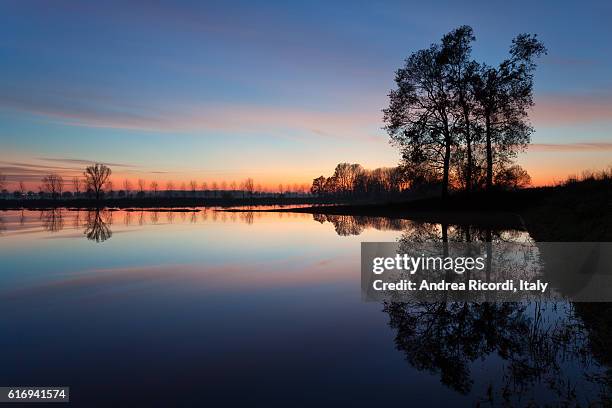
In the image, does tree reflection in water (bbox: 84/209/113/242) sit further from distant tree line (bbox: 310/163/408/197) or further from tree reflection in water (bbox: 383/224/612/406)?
distant tree line (bbox: 310/163/408/197)

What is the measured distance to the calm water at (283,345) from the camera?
18.3 feet

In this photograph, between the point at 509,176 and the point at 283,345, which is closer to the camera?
the point at 283,345

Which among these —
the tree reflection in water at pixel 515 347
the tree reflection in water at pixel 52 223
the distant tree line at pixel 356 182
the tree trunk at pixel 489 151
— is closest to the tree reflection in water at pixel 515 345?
the tree reflection in water at pixel 515 347

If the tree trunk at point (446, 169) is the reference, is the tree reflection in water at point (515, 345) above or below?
below

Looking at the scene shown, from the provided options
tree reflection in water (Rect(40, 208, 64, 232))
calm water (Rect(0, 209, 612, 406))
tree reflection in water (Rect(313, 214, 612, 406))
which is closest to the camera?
tree reflection in water (Rect(313, 214, 612, 406))

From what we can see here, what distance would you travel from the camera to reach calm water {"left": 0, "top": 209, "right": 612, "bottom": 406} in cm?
559

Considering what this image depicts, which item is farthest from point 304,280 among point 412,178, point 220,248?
point 412,178

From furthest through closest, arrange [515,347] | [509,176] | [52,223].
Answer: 1. [52,223]
2. [509,176]
3. [515,347]

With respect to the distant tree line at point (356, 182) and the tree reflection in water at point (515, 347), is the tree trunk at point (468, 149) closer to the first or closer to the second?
the tree reflection in water at point (515, 347)

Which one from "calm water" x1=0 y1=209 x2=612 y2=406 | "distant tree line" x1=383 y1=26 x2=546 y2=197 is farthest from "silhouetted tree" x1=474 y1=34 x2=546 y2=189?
"calm water" x1=0 y1=209 x2=612 y2=406

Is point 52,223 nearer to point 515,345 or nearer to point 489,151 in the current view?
point 489,151

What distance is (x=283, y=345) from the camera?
24.1ft

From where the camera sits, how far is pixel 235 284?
486 inches

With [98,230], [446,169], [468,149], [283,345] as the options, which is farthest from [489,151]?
[98,230]
